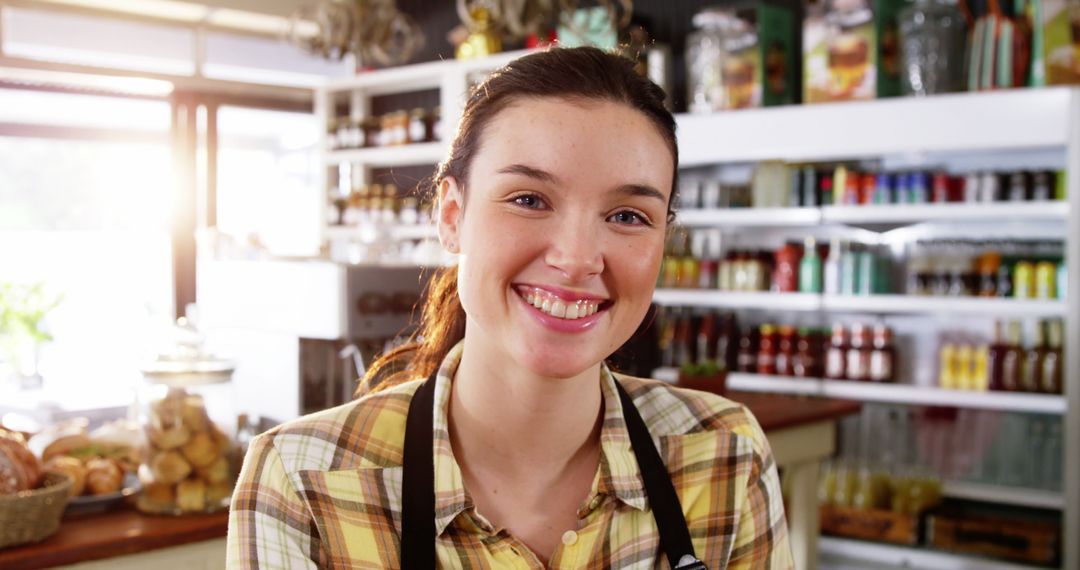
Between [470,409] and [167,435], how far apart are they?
3.39 ft

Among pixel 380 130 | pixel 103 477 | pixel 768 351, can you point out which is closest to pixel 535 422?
pixel 103 477

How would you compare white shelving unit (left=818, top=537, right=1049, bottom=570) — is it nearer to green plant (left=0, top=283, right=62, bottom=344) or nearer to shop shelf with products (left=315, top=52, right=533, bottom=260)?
shop shelf with products (left=315, top=52, right=533, bottom=260)

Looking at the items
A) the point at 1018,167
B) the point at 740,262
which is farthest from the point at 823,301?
the point at 1018,167

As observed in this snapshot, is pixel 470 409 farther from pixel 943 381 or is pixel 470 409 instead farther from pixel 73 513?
pixel 943 381

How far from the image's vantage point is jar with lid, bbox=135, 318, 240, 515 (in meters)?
2.04

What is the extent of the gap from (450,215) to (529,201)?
0.15 m

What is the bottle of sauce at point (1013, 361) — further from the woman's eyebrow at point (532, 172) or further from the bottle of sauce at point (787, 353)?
the woman's eyebrow at point (532, 172)

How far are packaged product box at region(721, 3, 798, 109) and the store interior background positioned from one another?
9.1 inches

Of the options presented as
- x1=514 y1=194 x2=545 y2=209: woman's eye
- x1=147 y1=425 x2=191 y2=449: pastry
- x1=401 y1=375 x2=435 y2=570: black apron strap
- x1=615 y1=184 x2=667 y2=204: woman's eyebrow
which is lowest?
x1=147 y1=425 x2=191 y2=449: pastry

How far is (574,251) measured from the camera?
3.66 ft

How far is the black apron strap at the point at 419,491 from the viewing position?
1152 millimetres

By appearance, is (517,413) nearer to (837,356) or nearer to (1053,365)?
(1053,365)

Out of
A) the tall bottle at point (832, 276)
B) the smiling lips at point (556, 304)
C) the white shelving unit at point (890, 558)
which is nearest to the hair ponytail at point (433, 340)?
the smiling lips at point (556, 304)

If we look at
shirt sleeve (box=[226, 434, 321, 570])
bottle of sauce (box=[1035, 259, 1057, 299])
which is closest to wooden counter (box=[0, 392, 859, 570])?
shirt sleeve (box=[226, 434, 321, 570])
